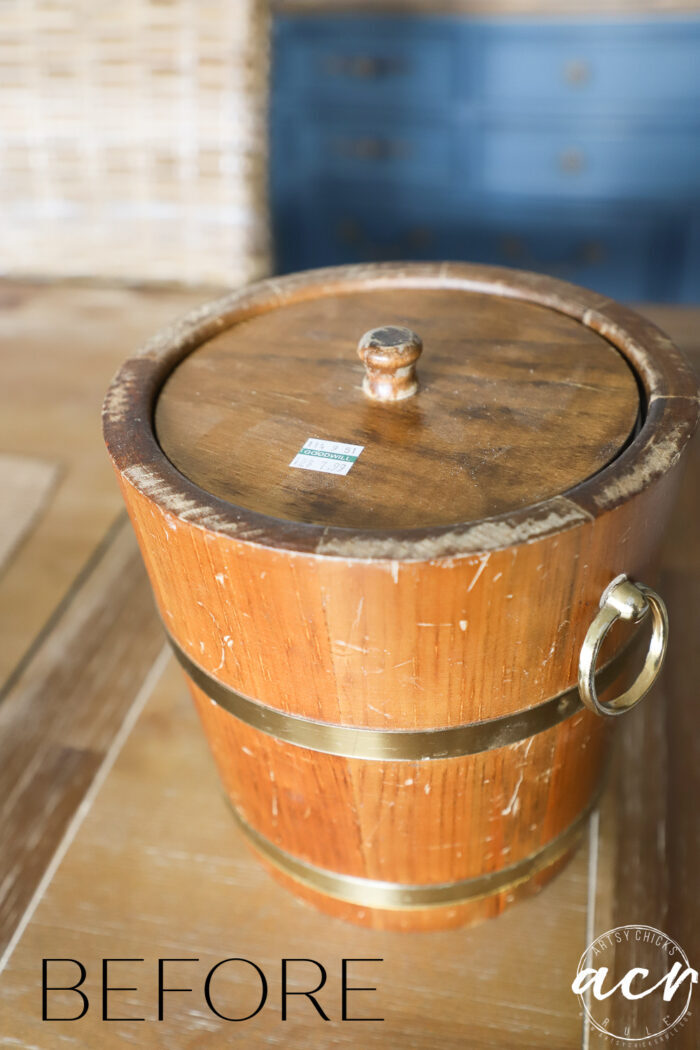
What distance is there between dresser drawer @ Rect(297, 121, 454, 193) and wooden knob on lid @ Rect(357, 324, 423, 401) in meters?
2.30

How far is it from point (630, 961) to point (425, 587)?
Answer: 53 centimetres

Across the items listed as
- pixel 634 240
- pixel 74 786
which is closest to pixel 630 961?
pixel 74 786

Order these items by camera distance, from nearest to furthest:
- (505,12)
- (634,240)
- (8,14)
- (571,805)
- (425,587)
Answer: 1. (425,587)
2. (571,805)
3. (8,14)
4. (505,12)
5. (634,240)

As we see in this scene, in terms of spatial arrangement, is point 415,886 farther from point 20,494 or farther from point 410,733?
point 20,494

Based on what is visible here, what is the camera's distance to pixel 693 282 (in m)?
2.94

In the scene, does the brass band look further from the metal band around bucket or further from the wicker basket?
the wicker basket

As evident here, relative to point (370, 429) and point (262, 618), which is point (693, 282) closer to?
point (370, 429)

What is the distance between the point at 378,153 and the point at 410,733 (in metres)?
2.63

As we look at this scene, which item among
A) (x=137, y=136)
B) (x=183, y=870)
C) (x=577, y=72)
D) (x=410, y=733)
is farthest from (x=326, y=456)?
(x=577, y=72)

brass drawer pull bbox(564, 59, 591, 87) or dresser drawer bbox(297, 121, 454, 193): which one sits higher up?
brass drawer pull bbox(564, 59, 591, 87)

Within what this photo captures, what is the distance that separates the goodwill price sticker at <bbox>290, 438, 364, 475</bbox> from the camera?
0.77m

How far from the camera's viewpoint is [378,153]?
2969 millimetres

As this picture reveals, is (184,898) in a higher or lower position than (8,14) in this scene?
lower

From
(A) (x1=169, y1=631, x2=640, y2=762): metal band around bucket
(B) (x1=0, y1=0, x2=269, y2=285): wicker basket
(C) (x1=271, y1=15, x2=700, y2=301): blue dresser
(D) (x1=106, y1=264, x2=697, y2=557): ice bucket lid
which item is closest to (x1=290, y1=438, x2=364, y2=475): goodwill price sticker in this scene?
(D) (x1=106, y1=264, x2=697, y2=557): ice bucket lid
